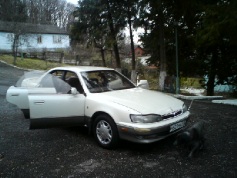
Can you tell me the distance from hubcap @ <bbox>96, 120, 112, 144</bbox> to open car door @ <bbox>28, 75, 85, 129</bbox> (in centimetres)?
45

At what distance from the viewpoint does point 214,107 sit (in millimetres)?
8562

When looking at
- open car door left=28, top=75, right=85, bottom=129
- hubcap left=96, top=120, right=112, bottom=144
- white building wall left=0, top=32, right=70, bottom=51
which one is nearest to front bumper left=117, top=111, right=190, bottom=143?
hubcap left=96, top=120, right=112, bottom=144

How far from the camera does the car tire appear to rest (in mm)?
4617

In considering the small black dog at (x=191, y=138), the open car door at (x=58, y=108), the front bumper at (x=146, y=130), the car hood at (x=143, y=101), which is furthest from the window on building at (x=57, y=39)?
the small black dog at (x=191, y=138)

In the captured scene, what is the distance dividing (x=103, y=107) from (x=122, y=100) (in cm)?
40

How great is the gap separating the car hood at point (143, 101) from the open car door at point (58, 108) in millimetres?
581

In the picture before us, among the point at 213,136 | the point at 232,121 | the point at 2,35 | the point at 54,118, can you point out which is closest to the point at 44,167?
the point at 54,118

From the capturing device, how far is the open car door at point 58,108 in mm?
4984

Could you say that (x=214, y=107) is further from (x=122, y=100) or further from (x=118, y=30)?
(x=118, y=30)

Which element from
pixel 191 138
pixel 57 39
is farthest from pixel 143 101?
pixel 57 39

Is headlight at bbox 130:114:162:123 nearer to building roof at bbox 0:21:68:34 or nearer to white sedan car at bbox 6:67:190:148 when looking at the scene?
white sedan car at bbox 6:67:190:148

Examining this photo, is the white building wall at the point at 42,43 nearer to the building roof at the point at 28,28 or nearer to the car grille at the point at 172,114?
the building roof at the point at 28,28

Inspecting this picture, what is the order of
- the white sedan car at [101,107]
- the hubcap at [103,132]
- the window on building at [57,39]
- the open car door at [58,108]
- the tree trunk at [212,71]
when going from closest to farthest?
the white sedan car at [101,107] → the hubcap at [103,132] → the open car door at [58,108] → the tree trunk at [212,71] → the window on building at [57,39]

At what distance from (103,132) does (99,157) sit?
20.0 inches
